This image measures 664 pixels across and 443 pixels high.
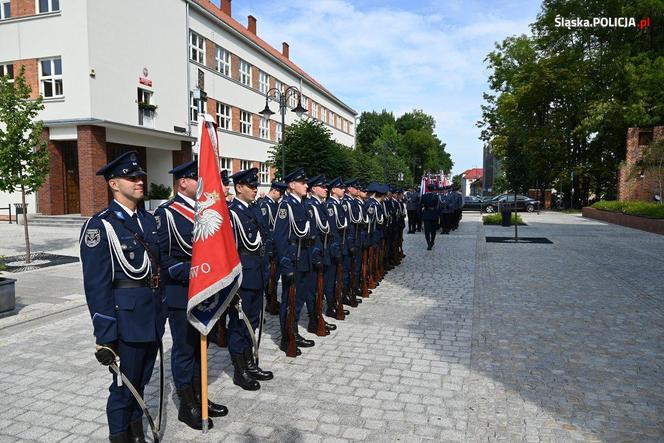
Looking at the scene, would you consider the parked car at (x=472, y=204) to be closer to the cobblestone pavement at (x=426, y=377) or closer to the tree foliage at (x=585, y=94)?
the tree foliage at (x=585, y=94)

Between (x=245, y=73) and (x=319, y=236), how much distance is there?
31.3 metres

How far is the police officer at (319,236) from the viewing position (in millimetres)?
6055

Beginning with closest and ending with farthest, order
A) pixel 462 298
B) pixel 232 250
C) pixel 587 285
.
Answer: pixel 232 250 < pixel 462 298 < pixel 587 285

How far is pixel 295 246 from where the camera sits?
5.64 m

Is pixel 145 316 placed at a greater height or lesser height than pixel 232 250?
lesser

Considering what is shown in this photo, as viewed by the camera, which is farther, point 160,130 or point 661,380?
point 160,130

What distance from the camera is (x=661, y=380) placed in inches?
185

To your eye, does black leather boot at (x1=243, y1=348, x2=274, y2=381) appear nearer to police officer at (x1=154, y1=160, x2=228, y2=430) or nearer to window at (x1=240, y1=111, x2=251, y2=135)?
police officer at (x1=154, y1=160, x2=228, y2=430)

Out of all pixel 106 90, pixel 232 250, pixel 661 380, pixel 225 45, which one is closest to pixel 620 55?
pixel 225 45

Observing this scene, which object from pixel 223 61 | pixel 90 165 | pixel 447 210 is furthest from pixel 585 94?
pixel 90 165

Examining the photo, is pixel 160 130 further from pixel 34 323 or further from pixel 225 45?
pixel 34 323

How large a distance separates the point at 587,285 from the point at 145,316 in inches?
338

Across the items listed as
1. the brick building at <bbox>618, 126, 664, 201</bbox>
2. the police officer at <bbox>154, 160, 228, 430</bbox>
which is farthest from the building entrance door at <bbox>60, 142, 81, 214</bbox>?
the brick building at <bbox>618, 126, 664, 201</bbox>

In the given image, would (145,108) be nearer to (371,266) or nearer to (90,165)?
(90,165)
